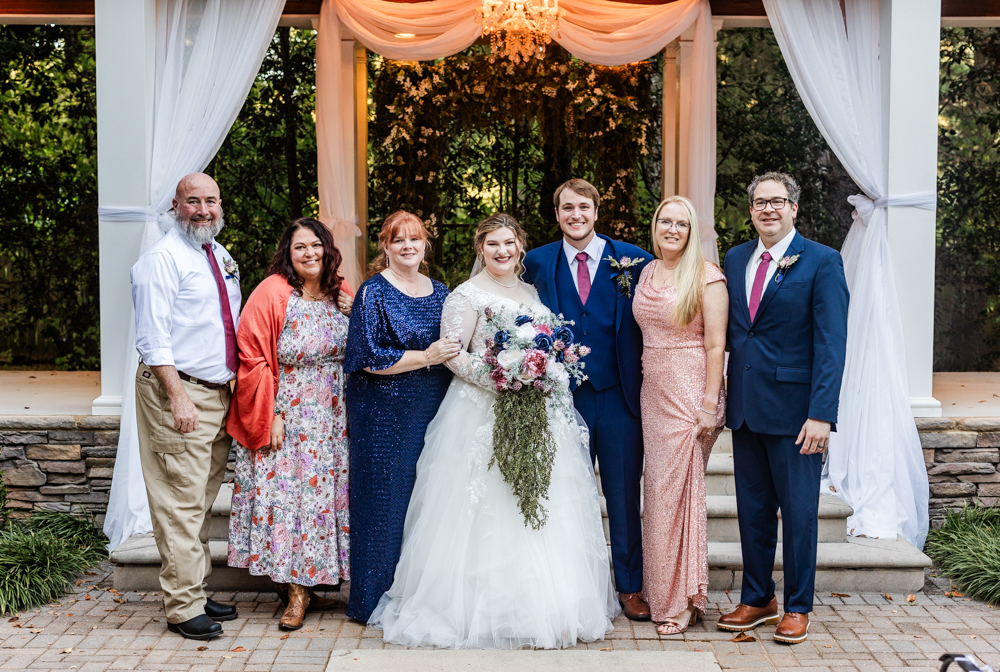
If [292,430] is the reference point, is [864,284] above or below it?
above

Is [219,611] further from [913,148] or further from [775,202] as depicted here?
[913,148]

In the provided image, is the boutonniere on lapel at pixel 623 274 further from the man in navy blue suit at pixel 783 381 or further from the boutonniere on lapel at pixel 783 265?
the boutonniere on lapel at pixel 783 265

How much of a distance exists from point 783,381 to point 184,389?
2445mm

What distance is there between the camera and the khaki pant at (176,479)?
3.47m

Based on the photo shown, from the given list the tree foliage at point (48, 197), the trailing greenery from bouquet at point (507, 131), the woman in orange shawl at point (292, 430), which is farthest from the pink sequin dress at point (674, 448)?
the tree foliage at point (48, 197)

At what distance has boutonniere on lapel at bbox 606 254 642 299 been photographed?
11.9 ft

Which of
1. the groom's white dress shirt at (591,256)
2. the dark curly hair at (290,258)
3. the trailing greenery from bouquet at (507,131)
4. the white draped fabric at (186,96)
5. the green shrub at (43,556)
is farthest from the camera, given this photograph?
the trailing greenery from bouquet at (507,131)

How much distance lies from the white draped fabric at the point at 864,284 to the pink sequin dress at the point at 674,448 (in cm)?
147

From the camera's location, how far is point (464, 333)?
354 centimetres

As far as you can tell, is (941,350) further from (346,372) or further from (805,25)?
(346,372)

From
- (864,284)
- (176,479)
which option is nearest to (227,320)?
(176,479)

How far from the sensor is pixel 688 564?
352cm

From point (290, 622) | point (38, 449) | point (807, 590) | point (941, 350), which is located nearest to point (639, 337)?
point (807, 590)

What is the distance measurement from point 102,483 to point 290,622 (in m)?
1.89
